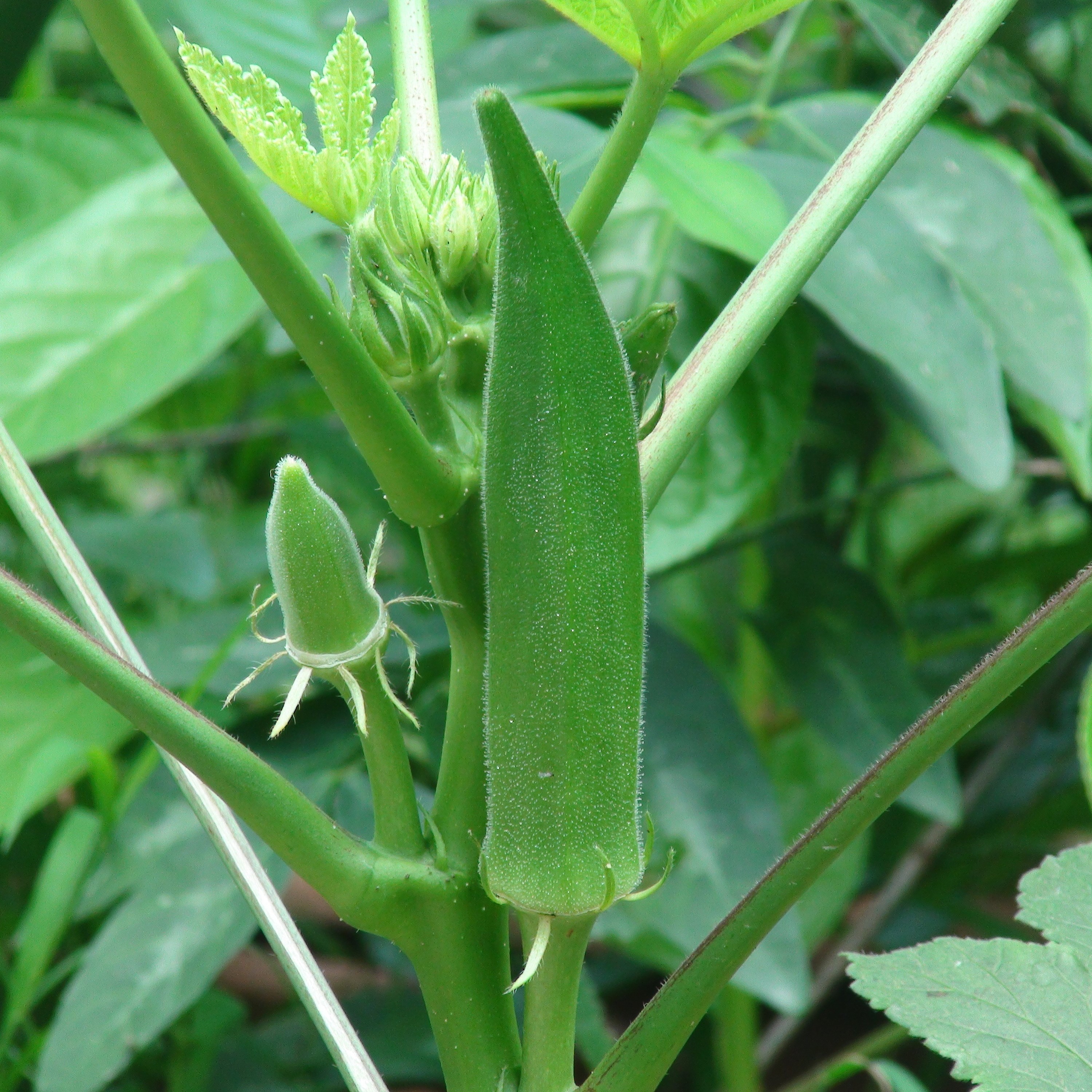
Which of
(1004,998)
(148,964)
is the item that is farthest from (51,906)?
(1004,998)

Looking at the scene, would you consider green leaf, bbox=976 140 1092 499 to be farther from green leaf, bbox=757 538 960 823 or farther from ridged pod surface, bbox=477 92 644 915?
ridged pod surface, bbox=477 92 644 915

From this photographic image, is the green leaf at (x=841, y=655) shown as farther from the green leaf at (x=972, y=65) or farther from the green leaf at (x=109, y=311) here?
the green leaf at (x=109, y=311)

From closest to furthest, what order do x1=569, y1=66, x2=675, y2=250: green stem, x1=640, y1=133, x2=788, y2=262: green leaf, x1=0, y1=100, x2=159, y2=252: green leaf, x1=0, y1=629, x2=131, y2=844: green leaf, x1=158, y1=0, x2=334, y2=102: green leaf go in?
x1=569, y1=66, x2=675, y2=250: green stem → x1=640, y1=133, x2=788, y2=262: green leaf → x1=0, y1=629, x2=131, y2=844: green leaf → x1=158, y1=0, x2=334, y2=102: green leaf → x1=0, y1=100, x2=159, y2=252: green leaf

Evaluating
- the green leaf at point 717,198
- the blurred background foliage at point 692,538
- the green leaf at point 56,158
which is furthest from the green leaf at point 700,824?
the green leaf at point 56,158

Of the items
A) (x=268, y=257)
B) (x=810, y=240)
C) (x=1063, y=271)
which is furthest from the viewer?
(x=1063, y=271)

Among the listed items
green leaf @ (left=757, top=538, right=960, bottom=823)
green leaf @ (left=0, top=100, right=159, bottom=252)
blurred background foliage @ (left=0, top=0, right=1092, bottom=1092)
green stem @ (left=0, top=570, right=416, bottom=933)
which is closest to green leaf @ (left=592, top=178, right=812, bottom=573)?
blurred background foliage @ (left=0, top=0, right=1092, bottom=1092)

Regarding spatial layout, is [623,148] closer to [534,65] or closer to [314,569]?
[314,569]
